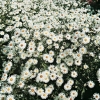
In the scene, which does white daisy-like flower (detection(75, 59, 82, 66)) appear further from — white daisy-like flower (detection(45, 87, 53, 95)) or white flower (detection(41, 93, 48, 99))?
white flower (detection(41, 93, 48, 99))

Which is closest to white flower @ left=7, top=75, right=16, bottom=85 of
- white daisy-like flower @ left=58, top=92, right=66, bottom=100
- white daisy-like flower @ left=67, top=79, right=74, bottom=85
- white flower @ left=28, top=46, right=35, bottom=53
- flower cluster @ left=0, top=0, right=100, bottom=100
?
flower cluster @ left=0, top=0, right=100, bottom=100

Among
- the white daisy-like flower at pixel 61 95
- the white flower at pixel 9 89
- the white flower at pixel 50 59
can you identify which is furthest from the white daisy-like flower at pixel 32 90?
the white flower at pixel 50 59

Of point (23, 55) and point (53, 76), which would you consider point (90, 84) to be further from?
point (23, 55)

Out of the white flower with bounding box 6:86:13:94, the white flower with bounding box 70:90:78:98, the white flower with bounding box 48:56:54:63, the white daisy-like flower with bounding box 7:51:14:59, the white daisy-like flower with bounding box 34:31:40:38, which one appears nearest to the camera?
the white flower with bounding box 6:86:13:94

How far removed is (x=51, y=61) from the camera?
4316mm

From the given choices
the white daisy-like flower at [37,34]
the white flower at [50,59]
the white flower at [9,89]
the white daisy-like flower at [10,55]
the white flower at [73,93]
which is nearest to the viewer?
the white flower at [9,89]

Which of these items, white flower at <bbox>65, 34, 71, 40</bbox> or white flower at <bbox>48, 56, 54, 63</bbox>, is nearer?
white flower at <bbox>48, 56, 54, 63</bbox>

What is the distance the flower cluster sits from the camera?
13.6 ft

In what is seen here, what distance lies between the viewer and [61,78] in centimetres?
419

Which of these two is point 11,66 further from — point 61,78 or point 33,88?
point 61,78

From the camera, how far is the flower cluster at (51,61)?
13.6 feet

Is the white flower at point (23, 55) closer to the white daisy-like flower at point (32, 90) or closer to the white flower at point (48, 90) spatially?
the white daisy-like flower at point (32, 90)

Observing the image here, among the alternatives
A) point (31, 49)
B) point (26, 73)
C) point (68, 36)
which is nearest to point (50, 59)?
point (31, 49)

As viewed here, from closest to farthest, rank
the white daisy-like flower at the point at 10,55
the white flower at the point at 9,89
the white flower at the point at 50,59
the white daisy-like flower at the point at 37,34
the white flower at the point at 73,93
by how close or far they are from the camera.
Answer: the white flower at the point at 9,89 < the white flower at the point at 73,93 < the white flower at the point at 50,59 < the white daisy-like flower at the point at 10,55 < the white daisy-like flower at the point at 37,34
